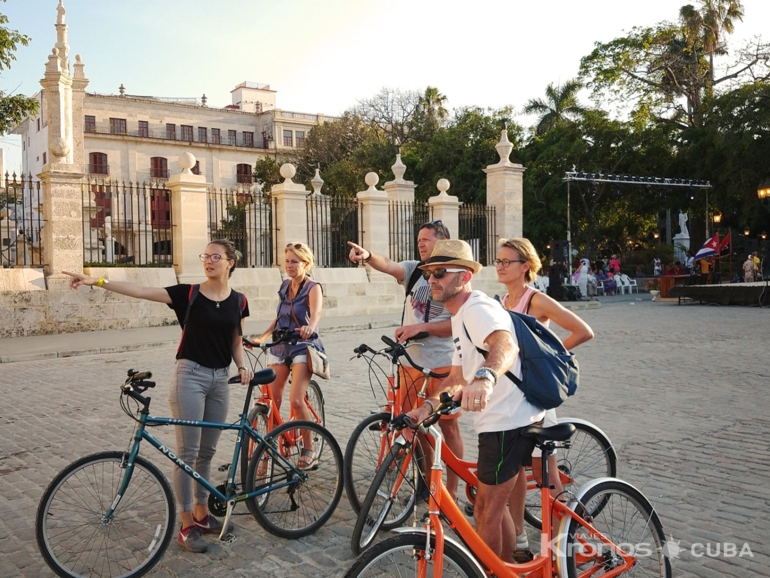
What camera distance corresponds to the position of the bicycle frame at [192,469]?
368 cm

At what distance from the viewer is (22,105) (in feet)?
50.4

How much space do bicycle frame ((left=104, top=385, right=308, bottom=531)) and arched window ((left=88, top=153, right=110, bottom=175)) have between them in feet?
189

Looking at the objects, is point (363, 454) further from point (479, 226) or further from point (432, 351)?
point (479, 226)

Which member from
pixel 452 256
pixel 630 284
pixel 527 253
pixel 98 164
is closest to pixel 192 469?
pixel 452 256

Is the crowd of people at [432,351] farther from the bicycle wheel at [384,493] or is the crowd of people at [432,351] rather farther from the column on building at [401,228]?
the column on building at [401,228]

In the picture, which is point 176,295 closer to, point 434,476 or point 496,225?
point 434,476

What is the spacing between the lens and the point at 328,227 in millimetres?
19875

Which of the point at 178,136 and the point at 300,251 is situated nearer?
the point at 300,251

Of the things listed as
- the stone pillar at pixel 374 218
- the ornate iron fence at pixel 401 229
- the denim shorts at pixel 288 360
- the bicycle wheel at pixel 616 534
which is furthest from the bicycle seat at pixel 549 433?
the ornate iron fence at pixel 401 229

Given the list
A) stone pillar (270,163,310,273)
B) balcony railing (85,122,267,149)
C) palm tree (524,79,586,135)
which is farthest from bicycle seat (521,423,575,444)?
balcony railing (85,122,267,149)

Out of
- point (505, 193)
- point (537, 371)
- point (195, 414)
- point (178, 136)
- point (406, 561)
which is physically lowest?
point (406, 561)

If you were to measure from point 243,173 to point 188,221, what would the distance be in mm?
48990

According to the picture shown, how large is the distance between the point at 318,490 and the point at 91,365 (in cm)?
834

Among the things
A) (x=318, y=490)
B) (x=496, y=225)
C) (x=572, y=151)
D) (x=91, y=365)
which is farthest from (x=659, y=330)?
(x=572, y=151)
